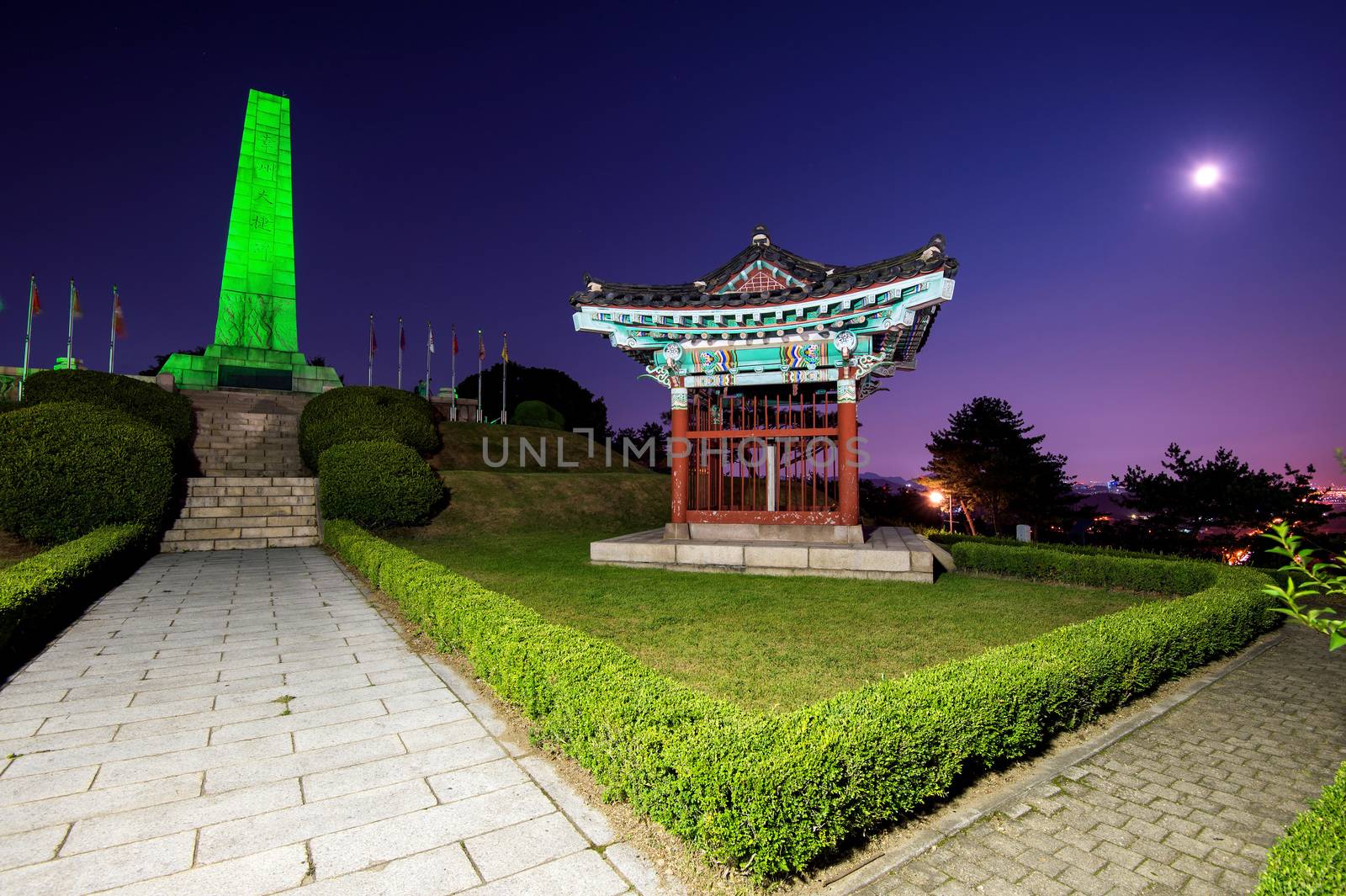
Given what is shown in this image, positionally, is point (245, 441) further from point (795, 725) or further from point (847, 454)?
point (795, 725)

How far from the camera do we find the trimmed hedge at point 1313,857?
2.40 meters

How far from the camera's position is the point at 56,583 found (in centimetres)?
721

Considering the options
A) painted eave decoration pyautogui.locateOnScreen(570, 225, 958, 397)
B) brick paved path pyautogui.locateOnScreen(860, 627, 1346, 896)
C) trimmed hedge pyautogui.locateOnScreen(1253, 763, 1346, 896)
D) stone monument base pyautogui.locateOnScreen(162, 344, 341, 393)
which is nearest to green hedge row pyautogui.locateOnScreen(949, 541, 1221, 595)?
painted eave decoration pyautogui.locateOnScreen(570, 225, 958, 397)

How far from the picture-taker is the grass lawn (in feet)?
19.0

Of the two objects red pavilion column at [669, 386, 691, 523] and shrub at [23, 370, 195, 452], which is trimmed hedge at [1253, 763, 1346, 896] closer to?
red pavilion column at [669, 386, 691, 523]

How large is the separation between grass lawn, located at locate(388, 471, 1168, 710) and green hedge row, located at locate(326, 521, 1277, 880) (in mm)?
1050

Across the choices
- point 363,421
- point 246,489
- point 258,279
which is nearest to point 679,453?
point 363,421

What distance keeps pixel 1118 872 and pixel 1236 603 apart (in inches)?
240

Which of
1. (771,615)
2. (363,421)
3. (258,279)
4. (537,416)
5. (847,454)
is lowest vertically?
(771,615)

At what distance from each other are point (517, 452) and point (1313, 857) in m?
26.4

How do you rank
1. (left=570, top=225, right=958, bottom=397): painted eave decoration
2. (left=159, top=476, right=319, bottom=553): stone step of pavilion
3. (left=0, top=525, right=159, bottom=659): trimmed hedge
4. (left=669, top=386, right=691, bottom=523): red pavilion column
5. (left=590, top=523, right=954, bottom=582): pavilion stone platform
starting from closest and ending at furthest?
(left=0, top=525, right=159, bottom=659): trimmed hedge < (left=590, top=523, right=954, bottom=582): pavilion stone platform < (left=570, top=225, right=958, bottom=397): painted eave decoration < (left=669, top=386, right=691, bottom=523): red pavilion column < (left=159, top=476, right=319, bottom=553): stone step of pavilion

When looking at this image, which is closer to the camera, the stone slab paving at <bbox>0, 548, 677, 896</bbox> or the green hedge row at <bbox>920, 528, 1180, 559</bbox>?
the stone slab paving at <bbox>0, 548, 677, 896</bbox>

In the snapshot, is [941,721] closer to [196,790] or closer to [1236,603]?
[196,790]

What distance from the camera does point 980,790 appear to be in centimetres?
390
